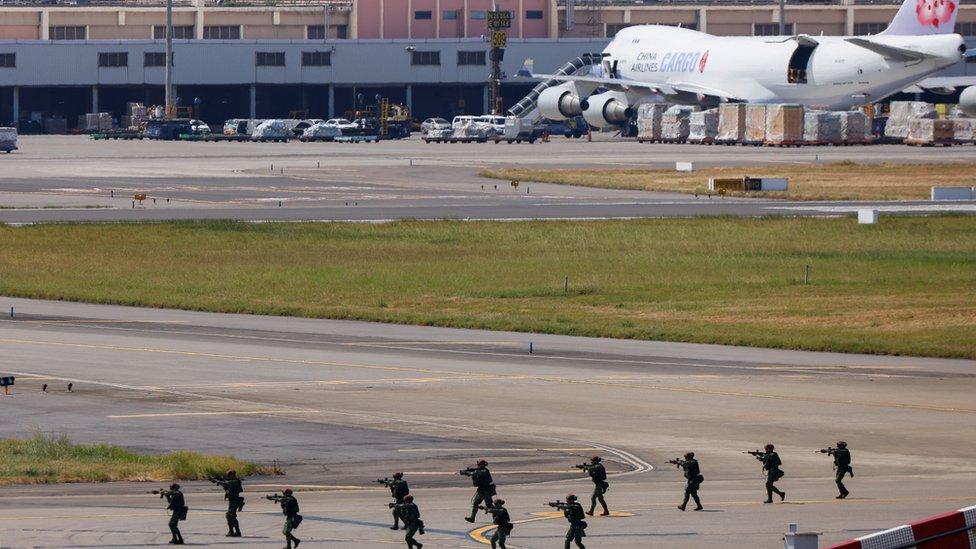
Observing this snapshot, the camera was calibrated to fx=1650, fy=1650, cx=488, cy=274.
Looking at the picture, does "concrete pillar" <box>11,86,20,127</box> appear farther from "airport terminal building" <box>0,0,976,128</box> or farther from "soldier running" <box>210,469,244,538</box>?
"soldier running" <box>210,469,244,538</box>

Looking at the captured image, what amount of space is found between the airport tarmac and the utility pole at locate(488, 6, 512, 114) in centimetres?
2256

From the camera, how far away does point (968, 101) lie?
145 metres

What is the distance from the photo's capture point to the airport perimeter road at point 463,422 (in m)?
21.8

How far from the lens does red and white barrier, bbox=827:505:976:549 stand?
1198 centimetres

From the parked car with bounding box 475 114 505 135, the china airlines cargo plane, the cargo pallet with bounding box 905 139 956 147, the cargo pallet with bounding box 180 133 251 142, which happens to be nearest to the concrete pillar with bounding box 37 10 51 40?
the cargo pallet with bounding box 180 133 251 142

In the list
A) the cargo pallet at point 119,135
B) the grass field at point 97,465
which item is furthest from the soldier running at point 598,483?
the cargo pallet at point 119,135

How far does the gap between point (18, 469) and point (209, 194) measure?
63920 mm

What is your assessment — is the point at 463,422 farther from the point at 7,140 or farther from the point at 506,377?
the point at 7,140

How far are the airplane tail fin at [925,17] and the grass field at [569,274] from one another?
6570cm

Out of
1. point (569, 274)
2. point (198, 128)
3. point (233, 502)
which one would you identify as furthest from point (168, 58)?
point (233, 502)

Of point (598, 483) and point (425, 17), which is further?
point (425, 17)

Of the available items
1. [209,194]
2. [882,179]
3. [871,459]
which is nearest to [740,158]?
[882,179]

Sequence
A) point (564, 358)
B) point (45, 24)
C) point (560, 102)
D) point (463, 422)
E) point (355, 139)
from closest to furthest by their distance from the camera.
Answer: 1. point (463, 422)
2. point (564, 358)
3. point (355, 139)
4. point (560, 102)
5. point (45, 24)

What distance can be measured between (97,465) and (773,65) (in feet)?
394
